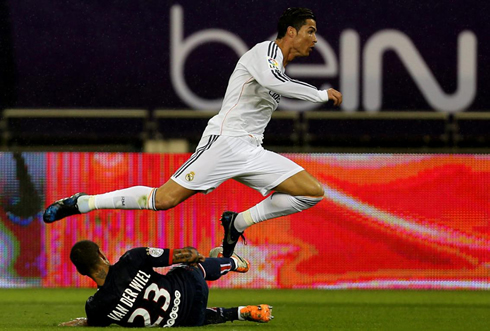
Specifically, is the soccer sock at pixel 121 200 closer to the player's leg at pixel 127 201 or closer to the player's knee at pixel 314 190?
the player's leg at pixel 127 201

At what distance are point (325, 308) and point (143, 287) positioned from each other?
2.46 meters

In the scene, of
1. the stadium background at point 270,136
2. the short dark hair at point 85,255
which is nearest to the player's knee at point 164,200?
the short dark hair at point 85,255

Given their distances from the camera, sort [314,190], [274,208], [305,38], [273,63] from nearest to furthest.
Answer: [273,63], [314,190], [305,38], [274,208]

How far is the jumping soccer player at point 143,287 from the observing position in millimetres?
6102

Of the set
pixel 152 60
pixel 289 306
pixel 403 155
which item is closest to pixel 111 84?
pixel 152 60

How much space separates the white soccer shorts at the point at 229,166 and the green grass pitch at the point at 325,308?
3.29 feet

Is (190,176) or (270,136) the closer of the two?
(190,176)

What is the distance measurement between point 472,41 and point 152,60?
432 centimetres

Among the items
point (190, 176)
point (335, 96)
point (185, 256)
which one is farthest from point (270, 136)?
point (185, 256)

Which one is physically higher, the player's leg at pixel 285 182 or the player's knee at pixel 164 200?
the player's leg at pixel 285 182

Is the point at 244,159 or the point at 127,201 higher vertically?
the point at 244,159

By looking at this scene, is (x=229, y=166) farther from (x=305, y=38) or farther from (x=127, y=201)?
(x=305, y=38)

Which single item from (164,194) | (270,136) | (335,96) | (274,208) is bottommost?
(274,208)

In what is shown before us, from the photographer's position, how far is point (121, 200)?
22.6 ft
